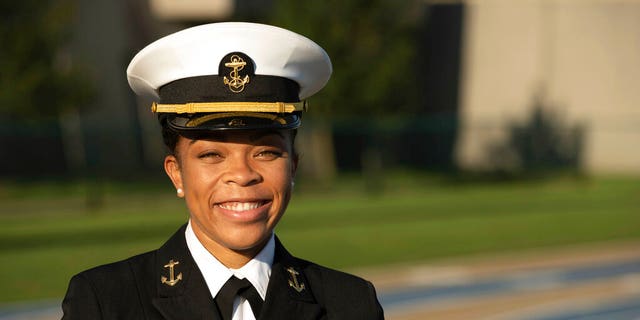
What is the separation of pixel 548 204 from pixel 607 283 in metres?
11.9

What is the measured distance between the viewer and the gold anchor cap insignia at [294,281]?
2.93 metres

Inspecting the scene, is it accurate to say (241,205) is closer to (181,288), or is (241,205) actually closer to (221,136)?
(221,136)

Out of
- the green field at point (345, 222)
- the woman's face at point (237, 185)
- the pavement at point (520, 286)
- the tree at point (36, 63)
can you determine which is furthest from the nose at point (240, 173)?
the tree at point (36, 63)

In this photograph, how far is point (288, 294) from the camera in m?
2.88

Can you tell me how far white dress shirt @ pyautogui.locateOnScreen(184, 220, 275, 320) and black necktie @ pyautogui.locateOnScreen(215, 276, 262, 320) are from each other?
0.01 m

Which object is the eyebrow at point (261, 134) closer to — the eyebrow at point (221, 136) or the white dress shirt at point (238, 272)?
the eyebrow at point (221, 136)

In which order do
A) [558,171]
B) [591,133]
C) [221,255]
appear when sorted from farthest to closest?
[591,133] → [558,171] → [221,255]

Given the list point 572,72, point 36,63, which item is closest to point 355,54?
point 36,63

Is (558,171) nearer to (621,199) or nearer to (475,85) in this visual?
(621,199)

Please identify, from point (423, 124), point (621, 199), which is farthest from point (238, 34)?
point (423, 124)

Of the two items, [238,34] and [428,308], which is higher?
[238,34]

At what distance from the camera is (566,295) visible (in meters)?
12.4

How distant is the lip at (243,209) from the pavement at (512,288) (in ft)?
26.4

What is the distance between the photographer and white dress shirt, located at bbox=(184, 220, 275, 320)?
111 inches
